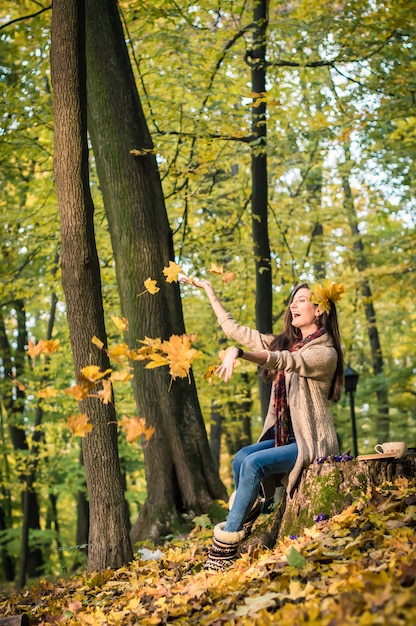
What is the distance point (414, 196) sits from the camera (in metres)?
13.3

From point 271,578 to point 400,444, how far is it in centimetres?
134

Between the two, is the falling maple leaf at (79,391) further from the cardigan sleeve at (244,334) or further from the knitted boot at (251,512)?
the knitted boot at (251,512)

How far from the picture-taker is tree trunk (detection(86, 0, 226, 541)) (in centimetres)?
710

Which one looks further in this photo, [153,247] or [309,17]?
[309,17]

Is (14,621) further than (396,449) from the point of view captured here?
No

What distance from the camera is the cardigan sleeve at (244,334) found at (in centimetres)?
495

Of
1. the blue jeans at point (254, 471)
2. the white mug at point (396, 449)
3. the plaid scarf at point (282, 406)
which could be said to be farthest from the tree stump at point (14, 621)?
the white mug at point (396, 449)

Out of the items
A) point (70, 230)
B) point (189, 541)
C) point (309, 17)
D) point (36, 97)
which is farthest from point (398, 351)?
point (70, 230)

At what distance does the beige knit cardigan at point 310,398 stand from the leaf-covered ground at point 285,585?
1.47ft

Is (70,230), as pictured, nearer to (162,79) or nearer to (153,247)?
(153,247)

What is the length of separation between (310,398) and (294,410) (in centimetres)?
14

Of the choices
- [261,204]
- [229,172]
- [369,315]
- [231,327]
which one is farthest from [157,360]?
[369,315]

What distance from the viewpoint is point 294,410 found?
4785mm

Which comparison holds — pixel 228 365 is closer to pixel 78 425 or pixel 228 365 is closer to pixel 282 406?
pixel 78 425
